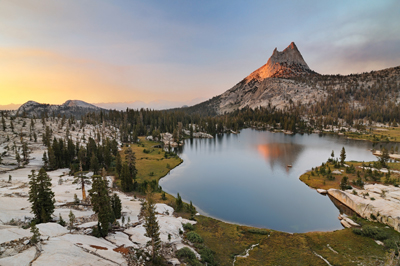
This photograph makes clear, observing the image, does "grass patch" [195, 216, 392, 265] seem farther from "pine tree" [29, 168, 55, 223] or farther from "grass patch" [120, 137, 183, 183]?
"grass patch" [120, 137, 183, 183]

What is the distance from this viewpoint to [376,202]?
39.1m

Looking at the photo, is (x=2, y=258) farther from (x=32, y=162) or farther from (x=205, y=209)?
(x=32, y=162)

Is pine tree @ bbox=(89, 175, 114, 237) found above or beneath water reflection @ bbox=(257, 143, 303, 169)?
above

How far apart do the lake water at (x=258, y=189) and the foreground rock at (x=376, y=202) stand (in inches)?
143

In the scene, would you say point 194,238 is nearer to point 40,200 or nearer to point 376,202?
point 40,200

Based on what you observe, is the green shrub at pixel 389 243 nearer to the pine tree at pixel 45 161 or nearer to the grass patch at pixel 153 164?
the grass patch at pixel 153 164

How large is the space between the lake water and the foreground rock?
3640mm

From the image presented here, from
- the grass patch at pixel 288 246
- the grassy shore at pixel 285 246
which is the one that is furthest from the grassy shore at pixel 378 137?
the grass patch at pixel 288 246

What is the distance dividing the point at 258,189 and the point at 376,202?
26127mm

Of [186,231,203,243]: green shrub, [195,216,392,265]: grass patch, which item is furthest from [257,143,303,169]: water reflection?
[186,231,203,243]: green shrub

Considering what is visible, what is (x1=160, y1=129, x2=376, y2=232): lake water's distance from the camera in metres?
41.7

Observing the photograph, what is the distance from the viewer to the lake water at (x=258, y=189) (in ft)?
137

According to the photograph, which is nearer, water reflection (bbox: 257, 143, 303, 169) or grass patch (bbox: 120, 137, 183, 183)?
grass patch (bbox: 120, 137, 183, 183)

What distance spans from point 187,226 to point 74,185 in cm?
3279
